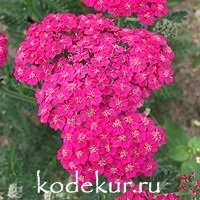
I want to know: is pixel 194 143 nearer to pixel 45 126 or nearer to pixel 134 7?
pixel 134 7

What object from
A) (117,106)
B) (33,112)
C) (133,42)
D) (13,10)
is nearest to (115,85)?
(117,106)

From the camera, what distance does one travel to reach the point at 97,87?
1.96 meters

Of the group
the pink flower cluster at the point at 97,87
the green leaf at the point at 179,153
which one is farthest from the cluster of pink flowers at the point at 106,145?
the green leaf at the point at 179,153

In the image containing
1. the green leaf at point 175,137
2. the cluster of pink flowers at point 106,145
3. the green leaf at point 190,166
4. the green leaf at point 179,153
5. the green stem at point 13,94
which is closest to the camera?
the cluster of pink flowers at point 106,145

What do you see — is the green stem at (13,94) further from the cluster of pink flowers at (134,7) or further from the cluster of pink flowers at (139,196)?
the cluster of pink flowers at (139,196)

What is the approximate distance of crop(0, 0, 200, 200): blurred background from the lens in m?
2.59

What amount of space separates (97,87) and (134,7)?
16.8 inches

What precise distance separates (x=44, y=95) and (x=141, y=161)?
1.41 feet

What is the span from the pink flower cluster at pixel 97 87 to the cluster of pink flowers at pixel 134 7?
0.06 m

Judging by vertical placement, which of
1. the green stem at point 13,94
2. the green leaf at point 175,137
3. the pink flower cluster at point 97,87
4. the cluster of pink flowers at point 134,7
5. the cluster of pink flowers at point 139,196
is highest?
the cluster of pink flowers at point 134,7

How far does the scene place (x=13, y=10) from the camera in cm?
296

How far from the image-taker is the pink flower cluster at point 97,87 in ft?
6.31

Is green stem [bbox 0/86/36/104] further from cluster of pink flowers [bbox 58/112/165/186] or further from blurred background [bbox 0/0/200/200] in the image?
cluster of pink flowers [bbox 58/112/165/186]

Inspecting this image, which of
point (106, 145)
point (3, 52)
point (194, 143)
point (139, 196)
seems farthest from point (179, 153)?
point (3, 52)
